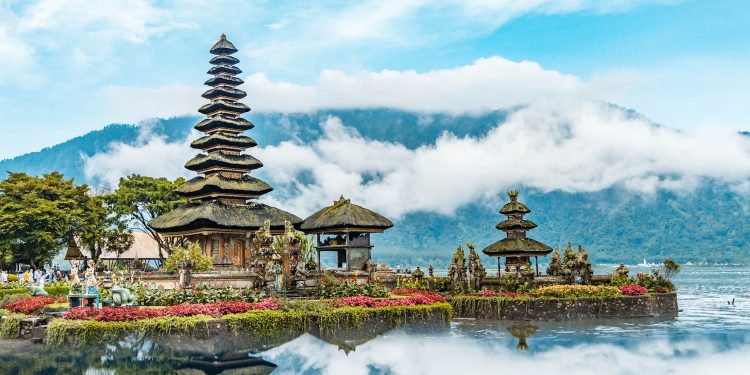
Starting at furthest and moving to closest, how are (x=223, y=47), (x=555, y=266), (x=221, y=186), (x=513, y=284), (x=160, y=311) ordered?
1. (x=223, y=47)
2. (x=221, y=186)
3. (x=555, y=266)
4. (x=513, y=284)
5. (x=160, y=311)

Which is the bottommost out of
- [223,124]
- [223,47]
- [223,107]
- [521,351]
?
[521,351]

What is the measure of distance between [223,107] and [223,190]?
8393 mm

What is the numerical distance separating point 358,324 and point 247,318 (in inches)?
211

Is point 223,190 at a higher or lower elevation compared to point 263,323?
higher

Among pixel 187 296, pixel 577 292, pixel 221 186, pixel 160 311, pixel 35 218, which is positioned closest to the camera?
pixel 160 311

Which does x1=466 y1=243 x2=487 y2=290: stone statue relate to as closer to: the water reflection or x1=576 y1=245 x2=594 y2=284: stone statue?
the water reflection

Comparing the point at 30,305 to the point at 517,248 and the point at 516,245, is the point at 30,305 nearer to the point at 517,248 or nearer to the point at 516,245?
the point at 517,248

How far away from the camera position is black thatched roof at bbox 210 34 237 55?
2403 inches

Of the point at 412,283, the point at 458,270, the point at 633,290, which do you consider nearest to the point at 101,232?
the point at 412,283

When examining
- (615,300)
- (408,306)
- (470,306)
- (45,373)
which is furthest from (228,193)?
(45,373)

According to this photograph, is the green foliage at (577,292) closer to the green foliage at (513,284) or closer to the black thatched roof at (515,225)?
the green foliage at (513,284)

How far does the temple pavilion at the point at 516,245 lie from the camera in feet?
165

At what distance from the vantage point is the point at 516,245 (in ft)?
165

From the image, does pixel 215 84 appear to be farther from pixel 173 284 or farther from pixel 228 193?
pixel 173 284
